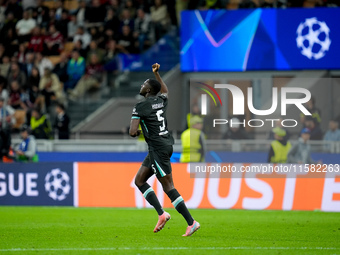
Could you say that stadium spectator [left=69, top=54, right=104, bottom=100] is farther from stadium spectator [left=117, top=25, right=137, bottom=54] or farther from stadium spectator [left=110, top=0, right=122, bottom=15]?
stadium spectator [left=110, top=0, right=122, bottom=15]

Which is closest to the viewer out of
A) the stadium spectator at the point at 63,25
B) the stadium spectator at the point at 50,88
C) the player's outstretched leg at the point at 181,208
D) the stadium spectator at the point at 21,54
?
the player's outstretched leg at the point at 181,208

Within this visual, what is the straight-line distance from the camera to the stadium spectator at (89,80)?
20.6m

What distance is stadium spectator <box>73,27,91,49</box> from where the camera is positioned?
73.0ft

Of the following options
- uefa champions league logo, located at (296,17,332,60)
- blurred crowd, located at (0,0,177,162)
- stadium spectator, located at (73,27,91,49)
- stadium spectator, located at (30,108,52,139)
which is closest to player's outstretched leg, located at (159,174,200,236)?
blurred crowd, located at (0,0,177,162)

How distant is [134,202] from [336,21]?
25.3 ft

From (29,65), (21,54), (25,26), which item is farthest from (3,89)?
(25,26)

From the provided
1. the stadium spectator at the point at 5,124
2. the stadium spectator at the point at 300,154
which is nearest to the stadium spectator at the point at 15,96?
the stadium spectator at the point at 5,124

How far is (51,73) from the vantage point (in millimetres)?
21297

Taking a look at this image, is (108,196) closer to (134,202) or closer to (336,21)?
(134,202)

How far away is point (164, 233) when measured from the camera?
34.0 ft

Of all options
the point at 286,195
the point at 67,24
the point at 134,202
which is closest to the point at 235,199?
the point at 286,195

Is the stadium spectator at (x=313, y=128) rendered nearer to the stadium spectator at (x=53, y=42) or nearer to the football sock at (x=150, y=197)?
the stadium spectator at (x=53, y=42)

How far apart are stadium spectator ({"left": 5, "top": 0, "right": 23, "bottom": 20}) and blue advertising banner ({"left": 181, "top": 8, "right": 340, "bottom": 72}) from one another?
6.98m

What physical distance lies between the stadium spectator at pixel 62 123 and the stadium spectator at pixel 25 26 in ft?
14.6
